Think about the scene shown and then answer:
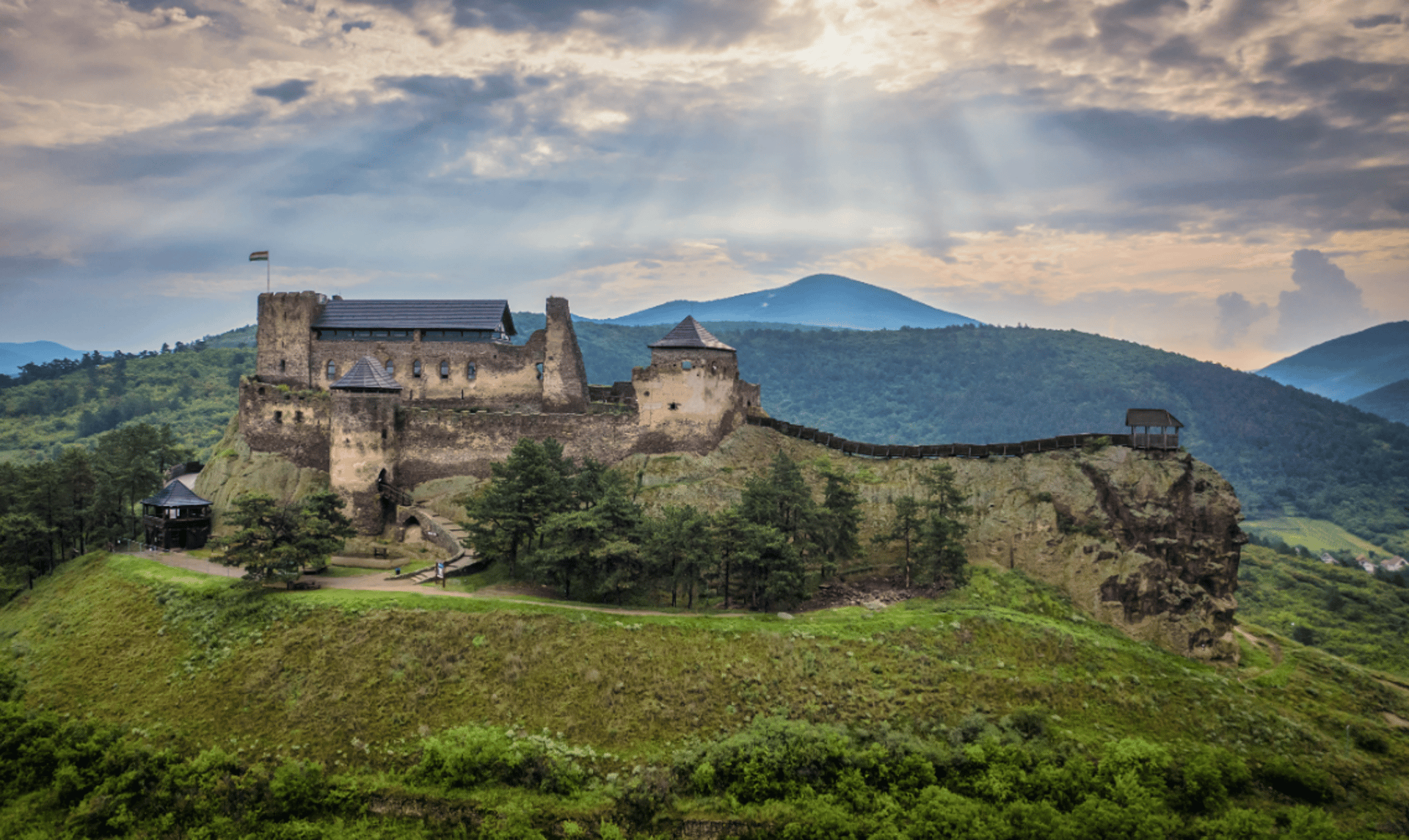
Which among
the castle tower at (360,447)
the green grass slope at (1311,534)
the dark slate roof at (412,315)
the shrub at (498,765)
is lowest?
the green grass slope at (1311,534)

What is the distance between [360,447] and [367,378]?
4.06 m

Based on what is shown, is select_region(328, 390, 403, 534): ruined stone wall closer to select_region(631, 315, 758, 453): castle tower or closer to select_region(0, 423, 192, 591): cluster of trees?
select_region(631, 315, 758, 453): castle tower

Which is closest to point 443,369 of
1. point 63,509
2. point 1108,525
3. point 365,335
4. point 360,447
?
point 365,335

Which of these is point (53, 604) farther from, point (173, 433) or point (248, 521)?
point (173, 433)

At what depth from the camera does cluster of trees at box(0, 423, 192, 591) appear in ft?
162

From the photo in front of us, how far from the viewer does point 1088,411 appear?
197250 millimetres

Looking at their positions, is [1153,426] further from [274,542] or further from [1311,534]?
[1311,534]

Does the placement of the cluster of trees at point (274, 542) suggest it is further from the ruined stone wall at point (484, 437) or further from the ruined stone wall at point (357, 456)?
the ruined stone wall at point (484, 437)

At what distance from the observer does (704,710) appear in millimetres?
31875

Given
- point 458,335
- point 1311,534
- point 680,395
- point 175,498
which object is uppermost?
point 458,335

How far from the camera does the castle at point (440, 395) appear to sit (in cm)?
4741

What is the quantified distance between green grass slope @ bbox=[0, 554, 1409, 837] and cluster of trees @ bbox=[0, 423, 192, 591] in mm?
11989

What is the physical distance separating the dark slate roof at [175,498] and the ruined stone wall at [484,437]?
37.7 ft

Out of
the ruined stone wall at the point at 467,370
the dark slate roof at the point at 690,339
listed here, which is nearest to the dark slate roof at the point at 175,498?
the ruined stone wall at the point at 467,370
